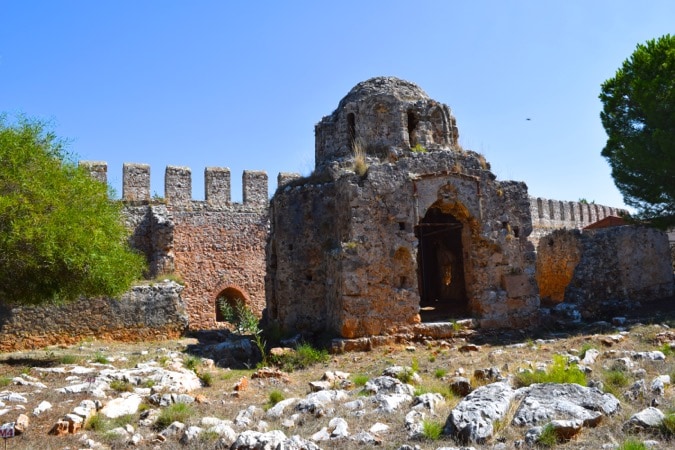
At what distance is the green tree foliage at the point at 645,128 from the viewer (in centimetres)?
1494

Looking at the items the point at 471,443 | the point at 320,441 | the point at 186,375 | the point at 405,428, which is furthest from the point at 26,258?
the point at 471,443

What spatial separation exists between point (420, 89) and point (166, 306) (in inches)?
358

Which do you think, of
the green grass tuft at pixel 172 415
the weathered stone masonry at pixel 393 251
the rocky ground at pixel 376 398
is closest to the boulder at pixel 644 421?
the rocky ground at pixel 376 398

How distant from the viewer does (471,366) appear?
9367 millimetres

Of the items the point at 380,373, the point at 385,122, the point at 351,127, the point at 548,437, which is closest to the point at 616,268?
the point at 385,122

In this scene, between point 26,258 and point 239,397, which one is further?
point 26,258

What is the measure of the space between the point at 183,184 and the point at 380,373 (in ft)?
45.5

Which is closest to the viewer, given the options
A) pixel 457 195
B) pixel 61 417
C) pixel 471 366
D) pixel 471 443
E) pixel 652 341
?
pixel 471 443

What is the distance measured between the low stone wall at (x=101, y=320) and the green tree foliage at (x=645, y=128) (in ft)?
42.9

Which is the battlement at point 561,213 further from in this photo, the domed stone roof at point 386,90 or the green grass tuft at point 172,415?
the green grass tuft at point 172,415

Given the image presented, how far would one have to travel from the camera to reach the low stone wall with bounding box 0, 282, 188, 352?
15.3 metres

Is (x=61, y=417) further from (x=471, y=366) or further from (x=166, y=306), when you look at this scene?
(x=166, y=306)

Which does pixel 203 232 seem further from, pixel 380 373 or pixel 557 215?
pixel 557 215

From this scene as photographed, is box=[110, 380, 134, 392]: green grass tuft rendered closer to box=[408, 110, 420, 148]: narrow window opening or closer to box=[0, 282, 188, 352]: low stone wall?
box=[0, 282, 188, 352]: low stone wall
